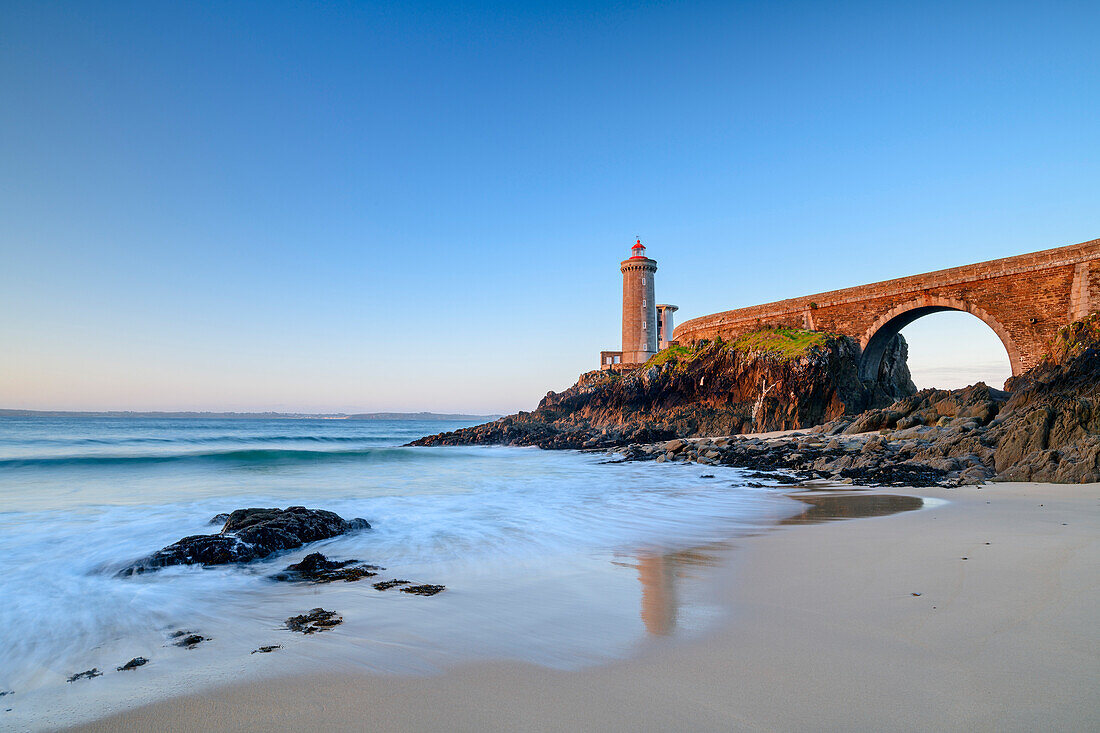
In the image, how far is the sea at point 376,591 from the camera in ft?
8.82

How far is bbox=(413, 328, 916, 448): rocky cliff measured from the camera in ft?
68.1

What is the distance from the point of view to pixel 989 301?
1675 cm

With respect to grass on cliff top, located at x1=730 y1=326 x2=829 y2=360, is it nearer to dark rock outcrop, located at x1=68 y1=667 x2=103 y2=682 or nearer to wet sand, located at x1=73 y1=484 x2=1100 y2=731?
wet sand, located at x1=73 y1=484 x2=1100 y2=731

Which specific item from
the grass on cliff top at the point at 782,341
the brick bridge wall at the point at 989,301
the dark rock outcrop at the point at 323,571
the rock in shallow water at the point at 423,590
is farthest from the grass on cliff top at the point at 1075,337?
the dark rock outcrop at the point at 323,571

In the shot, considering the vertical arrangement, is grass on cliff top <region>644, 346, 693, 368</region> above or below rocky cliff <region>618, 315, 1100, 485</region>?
above

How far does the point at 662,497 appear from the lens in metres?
9.00

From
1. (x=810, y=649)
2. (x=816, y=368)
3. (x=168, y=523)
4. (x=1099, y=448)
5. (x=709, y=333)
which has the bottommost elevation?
(x=168, y=523)

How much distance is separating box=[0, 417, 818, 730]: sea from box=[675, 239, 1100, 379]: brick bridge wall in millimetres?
11637

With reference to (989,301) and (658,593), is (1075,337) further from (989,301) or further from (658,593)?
(658,593)

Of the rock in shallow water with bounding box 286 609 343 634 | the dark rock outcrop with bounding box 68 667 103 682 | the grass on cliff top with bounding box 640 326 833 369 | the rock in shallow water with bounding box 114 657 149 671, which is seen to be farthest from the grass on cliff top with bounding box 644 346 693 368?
the dark rock outcrop with bounding box 68 667 103 682

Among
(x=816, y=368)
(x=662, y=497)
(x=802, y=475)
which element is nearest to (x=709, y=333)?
(x=816, y=368)

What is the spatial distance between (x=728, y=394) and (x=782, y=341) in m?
2.99

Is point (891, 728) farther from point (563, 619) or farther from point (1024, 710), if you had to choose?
point (563, 619)

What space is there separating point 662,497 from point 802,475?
3472mm
